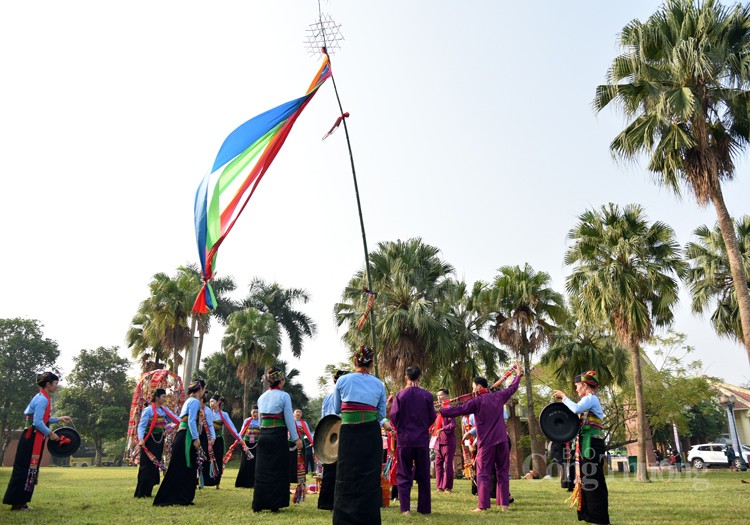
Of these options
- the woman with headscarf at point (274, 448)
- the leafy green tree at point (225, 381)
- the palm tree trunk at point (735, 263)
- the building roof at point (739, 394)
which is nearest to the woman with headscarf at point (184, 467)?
the woman with headscarf at point (274, 448)

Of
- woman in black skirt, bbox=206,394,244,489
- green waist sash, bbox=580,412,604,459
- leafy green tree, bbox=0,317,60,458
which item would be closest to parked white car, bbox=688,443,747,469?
woman in black skirt, bbox=206,394,244,489

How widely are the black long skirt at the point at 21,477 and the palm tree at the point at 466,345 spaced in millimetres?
16835

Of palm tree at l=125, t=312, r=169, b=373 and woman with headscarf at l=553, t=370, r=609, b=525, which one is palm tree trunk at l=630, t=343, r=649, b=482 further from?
palm tree at l=125, t=312, r=169, b=373

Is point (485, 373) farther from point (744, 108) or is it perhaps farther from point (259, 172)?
point (259, 172)

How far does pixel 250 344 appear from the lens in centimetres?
3541

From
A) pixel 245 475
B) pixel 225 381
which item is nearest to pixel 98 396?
pixel 225 381

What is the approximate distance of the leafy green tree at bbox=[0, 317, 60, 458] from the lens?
166 ft

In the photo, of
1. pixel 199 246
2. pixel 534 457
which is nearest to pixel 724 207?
pixel 199 246

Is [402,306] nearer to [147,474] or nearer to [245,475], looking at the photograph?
[245,475]

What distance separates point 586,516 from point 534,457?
69.2ft

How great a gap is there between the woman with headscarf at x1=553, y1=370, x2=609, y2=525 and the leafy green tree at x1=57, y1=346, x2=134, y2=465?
49.8m

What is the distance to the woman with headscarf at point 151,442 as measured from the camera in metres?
9.89

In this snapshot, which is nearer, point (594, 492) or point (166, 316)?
point (594, 492)

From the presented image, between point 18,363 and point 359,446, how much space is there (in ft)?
202
